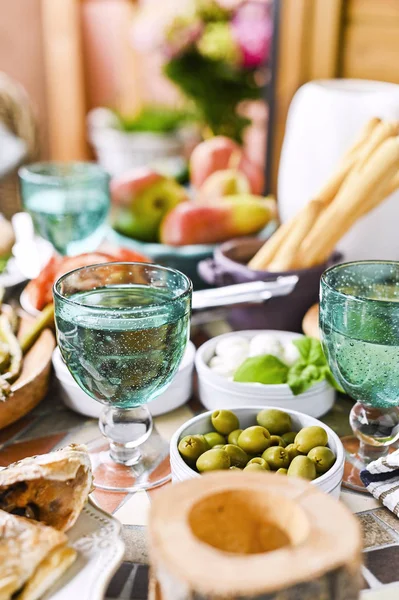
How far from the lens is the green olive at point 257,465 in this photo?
51cm

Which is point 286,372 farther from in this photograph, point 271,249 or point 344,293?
point 271,249

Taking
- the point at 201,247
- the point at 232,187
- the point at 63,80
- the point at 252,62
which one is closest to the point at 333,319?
the point at 201,247

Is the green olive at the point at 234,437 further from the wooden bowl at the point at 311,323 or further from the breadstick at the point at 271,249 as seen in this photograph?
the breadstick at the point at 271,249

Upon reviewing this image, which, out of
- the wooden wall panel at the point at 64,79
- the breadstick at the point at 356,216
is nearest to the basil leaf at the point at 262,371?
the breadstick at the point at 356,216

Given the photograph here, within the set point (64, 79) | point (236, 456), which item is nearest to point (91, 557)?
point (236, 456)

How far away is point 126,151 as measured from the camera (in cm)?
179

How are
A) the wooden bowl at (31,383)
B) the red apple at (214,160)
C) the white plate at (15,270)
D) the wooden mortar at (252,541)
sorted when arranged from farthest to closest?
1. the red apple at (214,160)
2. the white plate at (15,270)
3. the wooden bowl at (31,383)
4. the wooden mortar at (252,541)

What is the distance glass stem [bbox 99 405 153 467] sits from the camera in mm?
600

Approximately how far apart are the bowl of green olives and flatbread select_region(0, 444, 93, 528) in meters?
0.08

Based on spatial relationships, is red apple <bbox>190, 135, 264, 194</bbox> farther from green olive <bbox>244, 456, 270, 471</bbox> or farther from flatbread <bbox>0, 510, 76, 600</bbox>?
flatbread <bbox>0, 510, 76, 600</bbox>

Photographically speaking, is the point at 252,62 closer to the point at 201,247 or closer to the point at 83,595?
the point at 201,247

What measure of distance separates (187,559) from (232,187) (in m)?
0.87

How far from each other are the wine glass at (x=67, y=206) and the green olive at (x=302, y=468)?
1.84 feet

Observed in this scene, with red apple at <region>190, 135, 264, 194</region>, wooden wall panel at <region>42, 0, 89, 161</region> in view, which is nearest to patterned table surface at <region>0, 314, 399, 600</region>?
red apple at <region>190, 135, 264, 194</region>
